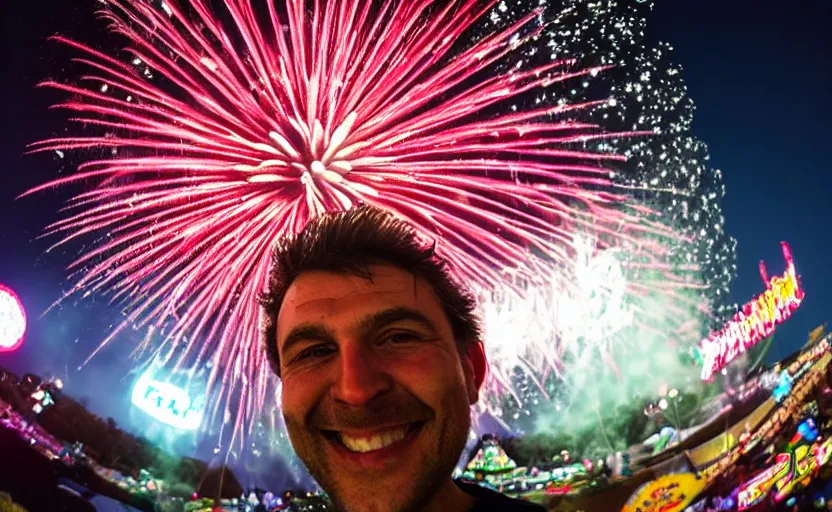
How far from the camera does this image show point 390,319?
1770 mm

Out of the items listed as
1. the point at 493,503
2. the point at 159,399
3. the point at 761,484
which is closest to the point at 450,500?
the point at 493,503

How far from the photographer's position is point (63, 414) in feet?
50.9

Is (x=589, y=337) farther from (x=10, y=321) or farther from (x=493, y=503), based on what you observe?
(x=493, y=503)

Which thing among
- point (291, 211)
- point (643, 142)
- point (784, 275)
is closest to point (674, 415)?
point (784, 275)

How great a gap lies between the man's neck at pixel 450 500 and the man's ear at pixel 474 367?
29cm

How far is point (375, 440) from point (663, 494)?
60.4ft

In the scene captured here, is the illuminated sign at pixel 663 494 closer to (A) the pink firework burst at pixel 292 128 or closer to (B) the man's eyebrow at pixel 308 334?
(A) the pink firework burst at pixel 292 128

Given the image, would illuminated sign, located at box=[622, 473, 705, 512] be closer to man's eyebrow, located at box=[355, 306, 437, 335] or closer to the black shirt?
the black shirt

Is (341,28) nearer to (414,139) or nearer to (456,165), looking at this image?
(414,139)

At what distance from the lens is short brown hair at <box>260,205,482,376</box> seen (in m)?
1.93

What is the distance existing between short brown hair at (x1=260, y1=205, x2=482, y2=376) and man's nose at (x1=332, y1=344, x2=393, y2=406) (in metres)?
0.28

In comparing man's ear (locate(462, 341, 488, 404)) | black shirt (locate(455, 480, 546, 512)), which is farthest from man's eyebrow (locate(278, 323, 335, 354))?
black shirt (locate(455, 480, 546, 512))

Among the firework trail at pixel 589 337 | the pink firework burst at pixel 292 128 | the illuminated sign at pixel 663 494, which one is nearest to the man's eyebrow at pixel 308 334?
the pink firework burst at pixel 292 128

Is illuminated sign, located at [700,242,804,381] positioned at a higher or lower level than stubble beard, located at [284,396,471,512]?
higher
